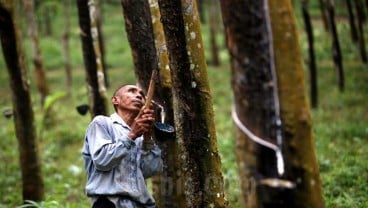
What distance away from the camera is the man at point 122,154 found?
421 centimetres

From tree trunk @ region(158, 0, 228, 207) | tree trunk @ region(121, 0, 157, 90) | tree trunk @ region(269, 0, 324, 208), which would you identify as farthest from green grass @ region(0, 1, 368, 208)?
tree trunk @ region(269, 0, 324, 208)

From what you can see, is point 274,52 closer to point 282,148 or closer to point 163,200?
point 282,148

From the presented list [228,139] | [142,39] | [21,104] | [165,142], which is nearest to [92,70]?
[21,104]

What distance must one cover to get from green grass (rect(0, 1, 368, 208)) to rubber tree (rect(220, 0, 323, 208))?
411cm

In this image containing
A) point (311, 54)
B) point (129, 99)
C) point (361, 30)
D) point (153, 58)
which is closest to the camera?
point (129, 99)

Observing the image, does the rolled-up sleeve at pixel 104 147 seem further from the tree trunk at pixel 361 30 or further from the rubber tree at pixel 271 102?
the tree trunk at pixel 361 30

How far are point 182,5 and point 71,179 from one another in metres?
6.89

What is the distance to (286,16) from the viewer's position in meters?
2.91

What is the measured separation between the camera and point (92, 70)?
328 inches

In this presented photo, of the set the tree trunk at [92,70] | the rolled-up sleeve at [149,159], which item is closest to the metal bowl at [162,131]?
the rolled-up sleeve at [149,159]

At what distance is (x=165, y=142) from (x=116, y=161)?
3.89 feet

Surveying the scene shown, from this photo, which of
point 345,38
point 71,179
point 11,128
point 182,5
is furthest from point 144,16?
point 345,38

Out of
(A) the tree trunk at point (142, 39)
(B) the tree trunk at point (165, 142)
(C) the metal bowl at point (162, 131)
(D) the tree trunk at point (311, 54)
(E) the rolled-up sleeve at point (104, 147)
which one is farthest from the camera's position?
(D) the tree trunk at point (311, 54)

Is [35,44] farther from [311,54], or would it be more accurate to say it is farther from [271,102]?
[271,102]
